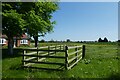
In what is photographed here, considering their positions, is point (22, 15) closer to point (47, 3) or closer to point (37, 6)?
point (37, 6)

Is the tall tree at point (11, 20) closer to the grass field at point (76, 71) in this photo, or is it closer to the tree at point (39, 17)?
the tree at point (39, 17)

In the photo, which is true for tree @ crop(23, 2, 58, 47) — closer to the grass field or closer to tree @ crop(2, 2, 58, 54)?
tree @ crop(2, 2, 58, 54)

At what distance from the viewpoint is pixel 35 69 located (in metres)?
14.4

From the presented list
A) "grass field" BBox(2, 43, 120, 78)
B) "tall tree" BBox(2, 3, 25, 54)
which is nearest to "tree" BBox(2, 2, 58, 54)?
"tall tree" BBox(2, 3, 25, 54)

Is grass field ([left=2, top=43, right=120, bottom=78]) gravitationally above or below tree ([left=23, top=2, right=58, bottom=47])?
below

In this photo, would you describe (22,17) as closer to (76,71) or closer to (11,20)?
(11,20)

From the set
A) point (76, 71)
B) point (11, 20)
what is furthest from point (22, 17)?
point (76, 71)

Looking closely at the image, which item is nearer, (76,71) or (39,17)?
(76,71)

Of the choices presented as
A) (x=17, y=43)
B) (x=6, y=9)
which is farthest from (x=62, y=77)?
(x=17, y=43)

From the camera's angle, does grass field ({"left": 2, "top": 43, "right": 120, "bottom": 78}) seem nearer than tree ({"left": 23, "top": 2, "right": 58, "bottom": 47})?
Yes

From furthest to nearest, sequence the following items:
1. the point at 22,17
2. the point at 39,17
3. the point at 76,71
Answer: the point at 39,17, the point at 22,17, the point at 76,71

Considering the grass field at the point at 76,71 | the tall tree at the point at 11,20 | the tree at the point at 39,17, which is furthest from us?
the tree at the point at 39,17

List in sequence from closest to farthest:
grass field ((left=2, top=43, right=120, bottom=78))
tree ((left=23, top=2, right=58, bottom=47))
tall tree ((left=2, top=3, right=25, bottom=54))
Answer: grass field ((left=2, top=43, right=120, bottom=78)), tall tree ((left=2, top=3, right=25, bottom=54)), tree ((left=23, top=2, right=58, bottom=47))

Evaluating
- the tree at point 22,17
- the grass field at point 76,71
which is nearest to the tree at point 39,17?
the tree at point 22,17
